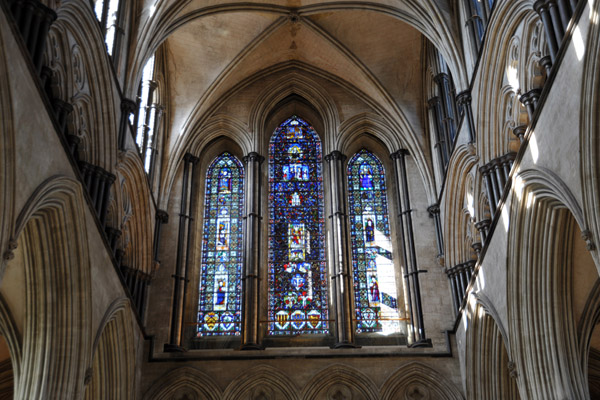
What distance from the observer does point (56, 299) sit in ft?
36.4

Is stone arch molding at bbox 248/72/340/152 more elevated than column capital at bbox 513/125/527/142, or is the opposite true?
stone arch molding at bbox 248/72/340/152

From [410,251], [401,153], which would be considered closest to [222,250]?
[410,251]

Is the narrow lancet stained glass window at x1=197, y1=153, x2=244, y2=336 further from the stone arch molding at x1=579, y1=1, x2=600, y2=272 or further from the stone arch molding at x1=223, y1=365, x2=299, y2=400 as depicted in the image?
the stone arch molding at x1=579, y1=1, x2=600, y2=272

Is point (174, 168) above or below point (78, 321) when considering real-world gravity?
above

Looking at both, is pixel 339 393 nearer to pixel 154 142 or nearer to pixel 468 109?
pixel 468 109

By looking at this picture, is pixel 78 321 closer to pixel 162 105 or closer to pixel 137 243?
pixel 137 243

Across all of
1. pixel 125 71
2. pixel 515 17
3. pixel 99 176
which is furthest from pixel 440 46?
pixel 99 176

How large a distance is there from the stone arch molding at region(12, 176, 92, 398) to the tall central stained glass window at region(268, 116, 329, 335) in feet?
19.3

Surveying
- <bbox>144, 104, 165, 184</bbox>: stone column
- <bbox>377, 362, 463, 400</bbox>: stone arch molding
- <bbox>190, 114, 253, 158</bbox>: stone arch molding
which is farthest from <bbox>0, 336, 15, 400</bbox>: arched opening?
<bbox>377, 362, 463, 400</bbox>: stone arch molding

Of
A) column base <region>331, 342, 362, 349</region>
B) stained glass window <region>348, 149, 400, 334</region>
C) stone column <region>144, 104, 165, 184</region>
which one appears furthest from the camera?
stone column <region>144, 104, 165, 184</region>

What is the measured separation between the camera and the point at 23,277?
11.0 metres

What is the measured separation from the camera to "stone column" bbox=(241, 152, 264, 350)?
15.8 m

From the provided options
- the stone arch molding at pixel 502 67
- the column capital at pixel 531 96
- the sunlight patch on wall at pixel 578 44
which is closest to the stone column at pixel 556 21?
the stone arch molding at pixel 502 67

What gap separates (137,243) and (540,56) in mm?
8800
